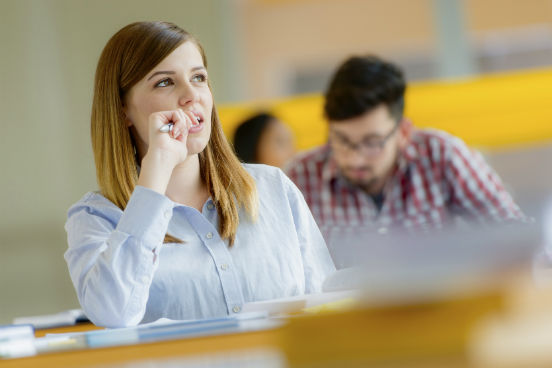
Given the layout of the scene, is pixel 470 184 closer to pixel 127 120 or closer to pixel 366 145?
pixel 366 145

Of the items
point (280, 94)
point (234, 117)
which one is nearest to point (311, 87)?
point (280, 94)

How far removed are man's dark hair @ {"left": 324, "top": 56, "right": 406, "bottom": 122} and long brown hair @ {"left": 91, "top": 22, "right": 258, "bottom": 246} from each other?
33.4 inches

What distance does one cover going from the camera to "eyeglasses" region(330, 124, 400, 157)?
86.4 inches

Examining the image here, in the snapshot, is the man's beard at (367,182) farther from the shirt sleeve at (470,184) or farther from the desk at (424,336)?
the desk at (424,336)

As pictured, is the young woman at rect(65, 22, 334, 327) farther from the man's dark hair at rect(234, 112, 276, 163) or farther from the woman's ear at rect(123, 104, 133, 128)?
the man's dark hair at rect(234, 112, 276, 163)

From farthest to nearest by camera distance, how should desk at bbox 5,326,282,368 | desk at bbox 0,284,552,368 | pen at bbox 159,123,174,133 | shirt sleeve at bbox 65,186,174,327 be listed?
1. pen at bbox 159,123,174,133
2. shirt sleeve at bbox 65,186,174,327
3. desk at bbox 5,326,282,368
4. desk at bbox 0,284,552,368

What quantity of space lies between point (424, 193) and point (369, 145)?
199 millimetres

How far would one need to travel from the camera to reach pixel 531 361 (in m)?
0.31

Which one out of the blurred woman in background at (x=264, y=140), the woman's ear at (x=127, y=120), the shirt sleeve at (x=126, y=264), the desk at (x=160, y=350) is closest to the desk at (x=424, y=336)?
the desk at (x=160, y=350)

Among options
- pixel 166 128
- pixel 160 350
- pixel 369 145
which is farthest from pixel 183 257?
pixel 369 145

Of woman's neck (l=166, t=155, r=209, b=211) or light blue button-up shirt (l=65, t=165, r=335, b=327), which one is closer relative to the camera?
light blue button-up shirt (l=65, t=165, r=335, b=327)

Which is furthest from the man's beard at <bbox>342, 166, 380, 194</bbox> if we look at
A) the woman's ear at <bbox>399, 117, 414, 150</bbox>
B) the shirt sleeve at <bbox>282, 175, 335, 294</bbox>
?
the shirt sleeve at <bbox>282, 175, 335, 294</bbox>

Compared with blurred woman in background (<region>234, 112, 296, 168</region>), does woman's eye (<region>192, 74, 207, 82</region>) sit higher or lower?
higher

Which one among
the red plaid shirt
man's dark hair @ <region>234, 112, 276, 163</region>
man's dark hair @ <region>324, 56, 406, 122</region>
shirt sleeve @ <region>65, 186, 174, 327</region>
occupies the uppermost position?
man's dark hair @ <region>324, 56, 406, 122</region>
